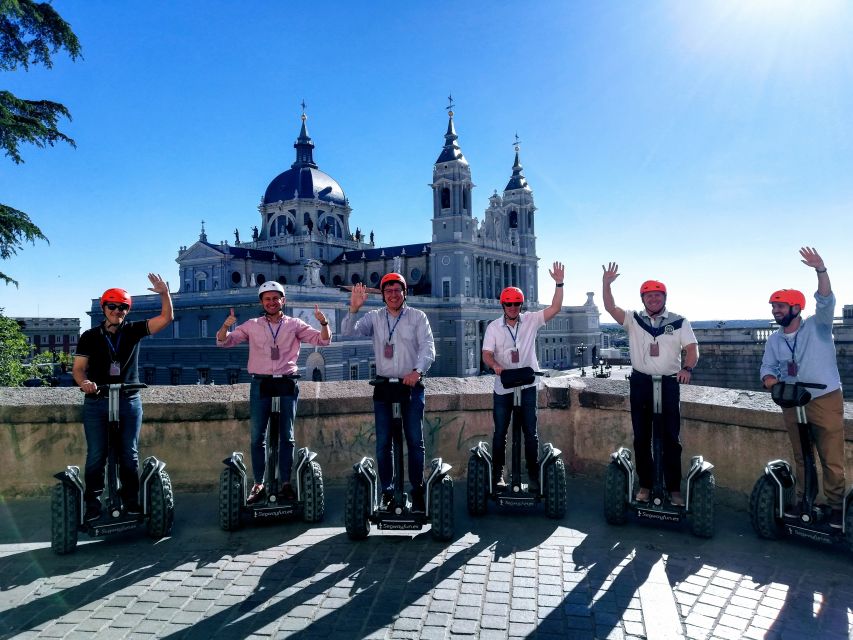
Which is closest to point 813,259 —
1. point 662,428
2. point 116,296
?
point 662,428

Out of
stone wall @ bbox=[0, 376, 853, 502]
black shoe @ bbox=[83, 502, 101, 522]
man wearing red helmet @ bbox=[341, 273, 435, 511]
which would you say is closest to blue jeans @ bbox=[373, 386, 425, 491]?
→ man wearing red helmet @ bbox=[341, 273, 435, 511]

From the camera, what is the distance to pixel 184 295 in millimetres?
49281

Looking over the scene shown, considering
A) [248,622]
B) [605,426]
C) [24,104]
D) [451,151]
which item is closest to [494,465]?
[605,426]

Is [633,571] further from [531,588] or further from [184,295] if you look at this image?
[184,295]

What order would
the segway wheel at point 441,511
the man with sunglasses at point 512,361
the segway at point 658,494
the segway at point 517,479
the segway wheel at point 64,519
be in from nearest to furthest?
the segway wheel at point 64,519 < the segway wheel at point 441,511 < the segway at point 658,494 < the segway at point 517,479 < the man with sunglasses at point 512,361

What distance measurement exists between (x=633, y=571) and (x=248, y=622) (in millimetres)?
2361

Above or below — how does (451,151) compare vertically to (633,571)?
above

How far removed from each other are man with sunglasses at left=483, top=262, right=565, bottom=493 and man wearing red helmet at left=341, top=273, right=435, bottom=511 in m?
0.62

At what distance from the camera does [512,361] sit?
15.6ft

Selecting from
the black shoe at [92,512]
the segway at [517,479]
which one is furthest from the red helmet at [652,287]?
the black shoe at [92,512]

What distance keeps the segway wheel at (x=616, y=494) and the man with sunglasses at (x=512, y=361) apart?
1.82 feet

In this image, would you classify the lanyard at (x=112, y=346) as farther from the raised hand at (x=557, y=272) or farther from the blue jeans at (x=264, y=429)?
the raised hand at (x=557, y=272)

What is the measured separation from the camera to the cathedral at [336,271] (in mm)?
46062

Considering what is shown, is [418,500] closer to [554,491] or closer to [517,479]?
[517,479]
